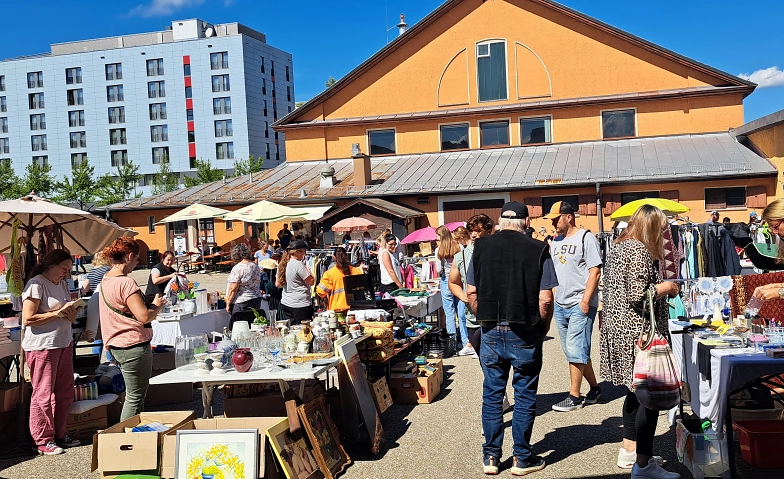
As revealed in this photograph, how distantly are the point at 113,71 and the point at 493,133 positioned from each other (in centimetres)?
5003

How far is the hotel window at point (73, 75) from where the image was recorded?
67.1 metres

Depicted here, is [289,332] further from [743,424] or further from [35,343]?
[743,424]

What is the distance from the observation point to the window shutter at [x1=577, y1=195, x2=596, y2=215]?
23.0m

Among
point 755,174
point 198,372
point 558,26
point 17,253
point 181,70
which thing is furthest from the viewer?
Result: point 181,70

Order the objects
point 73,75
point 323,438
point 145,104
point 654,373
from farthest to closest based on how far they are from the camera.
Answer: point 73,75 < point 145,104 < point 323,438 < point 654,373

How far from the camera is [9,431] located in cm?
687

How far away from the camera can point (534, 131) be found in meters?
26.9

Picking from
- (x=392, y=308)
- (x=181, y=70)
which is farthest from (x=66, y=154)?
(x=392, y=308)

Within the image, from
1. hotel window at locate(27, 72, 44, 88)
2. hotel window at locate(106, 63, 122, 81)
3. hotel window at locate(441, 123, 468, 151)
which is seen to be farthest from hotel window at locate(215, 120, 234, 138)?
hotel window at locate(441, 123, 468, 151)

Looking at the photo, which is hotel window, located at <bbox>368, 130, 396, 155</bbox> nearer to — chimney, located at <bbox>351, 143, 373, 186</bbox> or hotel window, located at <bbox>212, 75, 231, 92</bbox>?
chimney, located at <bbox>351, 143, 373, 186</bbox>

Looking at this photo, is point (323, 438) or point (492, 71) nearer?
point (323, 438)

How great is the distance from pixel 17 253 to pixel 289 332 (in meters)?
3.12

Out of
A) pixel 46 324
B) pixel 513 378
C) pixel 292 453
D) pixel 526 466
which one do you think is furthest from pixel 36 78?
pixel 526 466

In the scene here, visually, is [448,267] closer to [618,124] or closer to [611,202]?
[611,202]
